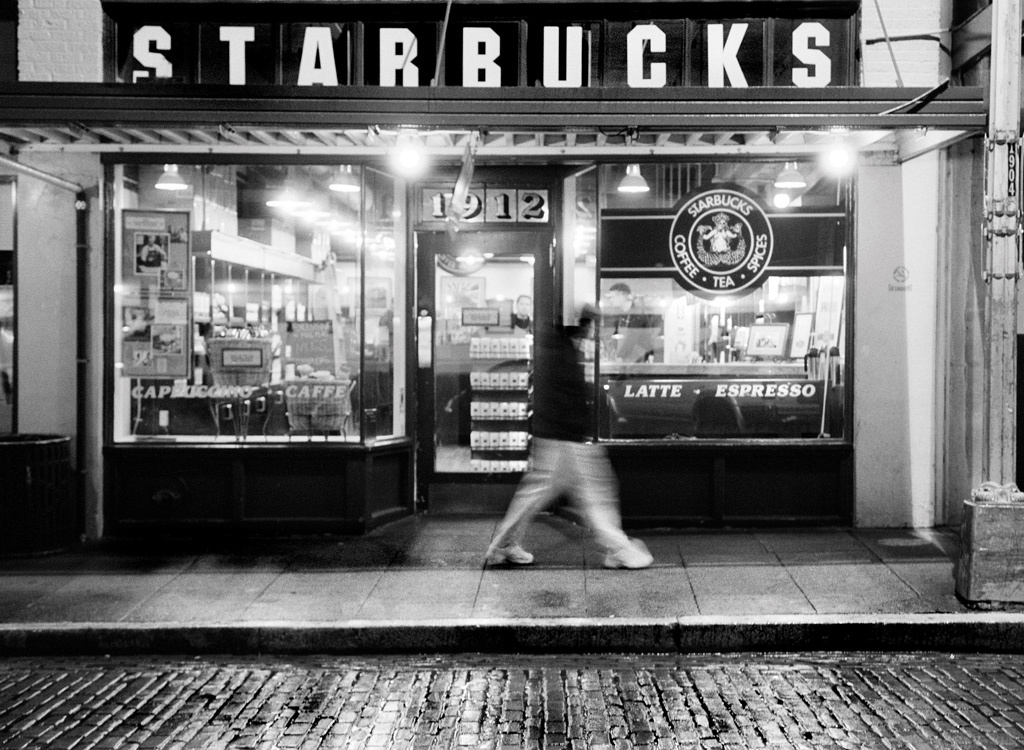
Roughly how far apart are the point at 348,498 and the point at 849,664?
15.9 ft

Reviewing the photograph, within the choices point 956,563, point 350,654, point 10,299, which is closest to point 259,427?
point 10,299

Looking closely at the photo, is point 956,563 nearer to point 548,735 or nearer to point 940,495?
point 940,495

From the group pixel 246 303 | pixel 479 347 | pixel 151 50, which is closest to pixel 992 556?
pixel 479 347

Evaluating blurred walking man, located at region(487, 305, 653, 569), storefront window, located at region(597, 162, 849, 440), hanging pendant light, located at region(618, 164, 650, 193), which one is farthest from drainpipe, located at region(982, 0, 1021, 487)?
hanging pendant light, located at region(618, 164, 650, 193)

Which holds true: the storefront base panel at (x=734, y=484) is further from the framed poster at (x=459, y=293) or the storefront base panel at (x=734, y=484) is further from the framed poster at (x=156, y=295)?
the framed poster at (x=156, y=295)

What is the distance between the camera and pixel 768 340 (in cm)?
940

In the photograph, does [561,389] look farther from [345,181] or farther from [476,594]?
[345,181]

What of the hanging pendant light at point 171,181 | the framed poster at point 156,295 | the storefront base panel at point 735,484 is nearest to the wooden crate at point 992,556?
the storefront base panel at point 735,484

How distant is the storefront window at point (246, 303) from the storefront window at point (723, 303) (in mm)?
2466

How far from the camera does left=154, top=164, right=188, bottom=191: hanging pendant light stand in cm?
909

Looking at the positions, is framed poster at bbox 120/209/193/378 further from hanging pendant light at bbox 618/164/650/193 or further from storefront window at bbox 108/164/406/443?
hanging pendant light at bbox 618/164/650/193

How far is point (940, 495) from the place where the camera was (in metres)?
9.14

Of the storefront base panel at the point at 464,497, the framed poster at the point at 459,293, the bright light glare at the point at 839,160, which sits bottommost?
the storefront base panel at the point at 464,497

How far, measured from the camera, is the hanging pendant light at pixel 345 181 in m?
9.21
